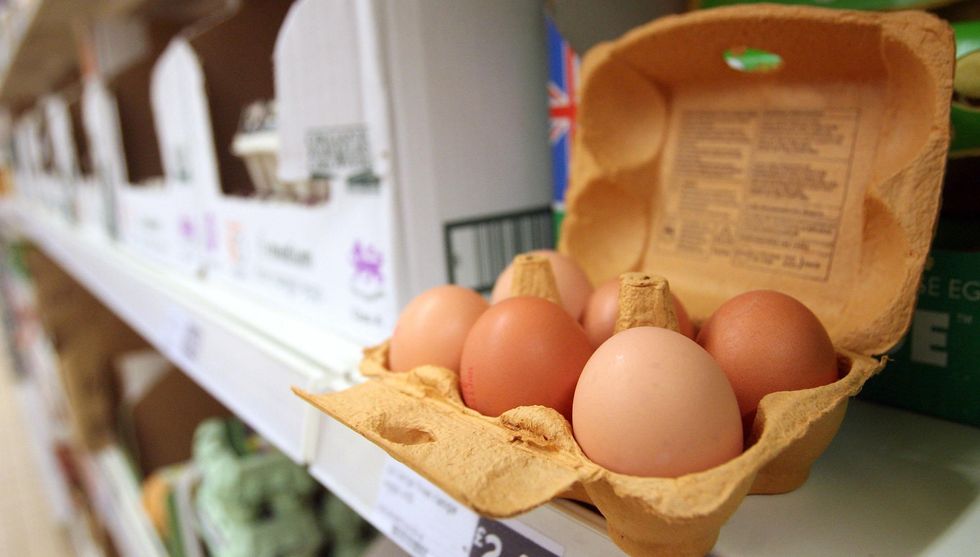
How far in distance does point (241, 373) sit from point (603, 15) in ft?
1.75

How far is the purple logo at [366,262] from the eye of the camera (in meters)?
0.64

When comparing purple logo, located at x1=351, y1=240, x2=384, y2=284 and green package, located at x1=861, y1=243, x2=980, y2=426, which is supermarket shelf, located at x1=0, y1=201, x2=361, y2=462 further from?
green package, located at x1=861, y1=243, x2=980, y2=426

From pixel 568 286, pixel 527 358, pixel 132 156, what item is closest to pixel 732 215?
pixel 568 286

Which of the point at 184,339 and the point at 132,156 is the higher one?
the point at 132,156

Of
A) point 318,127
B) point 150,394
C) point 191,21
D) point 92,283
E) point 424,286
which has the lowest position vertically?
point 150,394

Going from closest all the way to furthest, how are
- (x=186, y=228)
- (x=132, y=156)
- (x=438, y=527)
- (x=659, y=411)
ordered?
(x=659, y=411)
(x=438, y=527)
(x=186, y=228)
(x=132, y=156)

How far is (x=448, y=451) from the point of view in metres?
0.32

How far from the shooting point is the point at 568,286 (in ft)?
1.60

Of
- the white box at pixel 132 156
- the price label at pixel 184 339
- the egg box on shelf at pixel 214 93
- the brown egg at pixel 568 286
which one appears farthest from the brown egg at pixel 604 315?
the white box at pixel 132 156

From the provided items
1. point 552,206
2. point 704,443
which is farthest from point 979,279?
point 552,206

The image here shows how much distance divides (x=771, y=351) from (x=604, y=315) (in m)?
0.11

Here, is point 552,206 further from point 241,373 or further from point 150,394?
point 150,394

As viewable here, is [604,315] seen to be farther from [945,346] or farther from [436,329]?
[945,346]

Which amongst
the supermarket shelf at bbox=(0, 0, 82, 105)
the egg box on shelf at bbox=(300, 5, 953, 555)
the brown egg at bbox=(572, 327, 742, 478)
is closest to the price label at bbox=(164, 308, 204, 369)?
the egg box on shelf at bbox=(300, 5, 953, 555)
